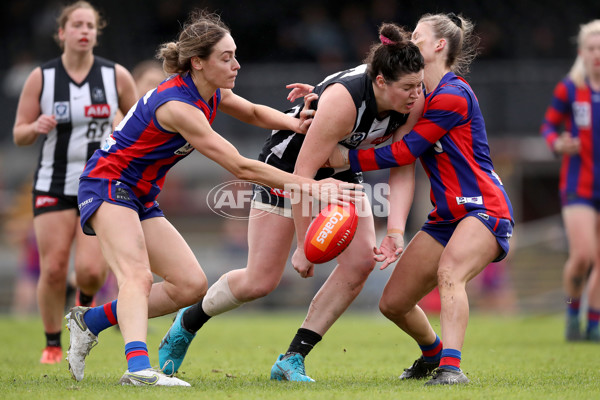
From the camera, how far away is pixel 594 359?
5625mm

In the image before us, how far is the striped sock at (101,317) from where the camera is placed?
4.43 metres

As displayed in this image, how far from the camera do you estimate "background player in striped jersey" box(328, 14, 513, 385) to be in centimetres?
427

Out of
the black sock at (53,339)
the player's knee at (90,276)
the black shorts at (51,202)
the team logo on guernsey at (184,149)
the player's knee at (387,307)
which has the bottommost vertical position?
the black sock at (53,339)

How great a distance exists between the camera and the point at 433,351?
479 cm

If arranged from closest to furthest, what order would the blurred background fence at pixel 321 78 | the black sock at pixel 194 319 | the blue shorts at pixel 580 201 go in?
1. the black sock at pixel 194 319
2. the blue shorts at pixel 580 201
3. the blurred background fence at pixel 321 78

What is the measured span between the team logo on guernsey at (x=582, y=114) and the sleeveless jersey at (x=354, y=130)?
3.28m

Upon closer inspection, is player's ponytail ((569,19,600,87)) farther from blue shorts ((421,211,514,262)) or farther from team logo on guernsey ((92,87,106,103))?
team logo on guernsey ((92,87,106,103))

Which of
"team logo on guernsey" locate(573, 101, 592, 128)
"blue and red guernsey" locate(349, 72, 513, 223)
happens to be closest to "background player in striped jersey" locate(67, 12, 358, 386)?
"blue and red guernsey" locate(349, 72, 513, 223)

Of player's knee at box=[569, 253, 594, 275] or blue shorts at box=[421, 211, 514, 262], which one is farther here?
player's knee at box=[569, 253, 594, 275]

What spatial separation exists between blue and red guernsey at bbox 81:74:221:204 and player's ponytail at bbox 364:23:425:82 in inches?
37.4

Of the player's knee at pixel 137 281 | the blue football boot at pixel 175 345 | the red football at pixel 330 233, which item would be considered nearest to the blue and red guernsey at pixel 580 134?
the red football at pixel 330 233

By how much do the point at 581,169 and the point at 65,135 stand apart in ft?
14.5

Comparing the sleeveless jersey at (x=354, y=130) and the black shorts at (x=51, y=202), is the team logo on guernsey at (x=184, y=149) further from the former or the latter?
the black shorts at (x=51, y=202)

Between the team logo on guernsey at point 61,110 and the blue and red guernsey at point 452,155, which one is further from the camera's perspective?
the team logo on guernsey at point 61,110
